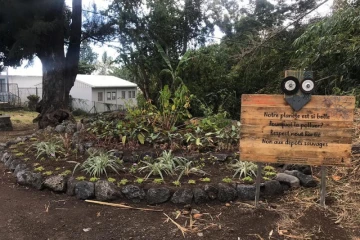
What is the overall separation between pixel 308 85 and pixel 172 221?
1.77 metres

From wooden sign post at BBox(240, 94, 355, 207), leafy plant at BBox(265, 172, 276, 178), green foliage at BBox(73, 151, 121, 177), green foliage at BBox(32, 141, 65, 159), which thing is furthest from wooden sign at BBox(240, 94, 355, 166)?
green foliage at BBox(32, 141, 65, 159)

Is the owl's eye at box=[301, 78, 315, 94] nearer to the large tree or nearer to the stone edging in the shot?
the stone edging

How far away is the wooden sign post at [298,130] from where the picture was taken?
9.75 feet

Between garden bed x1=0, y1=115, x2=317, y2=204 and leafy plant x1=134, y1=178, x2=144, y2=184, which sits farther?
leafy plant x1=134, y1=178, x2=144, y2=184

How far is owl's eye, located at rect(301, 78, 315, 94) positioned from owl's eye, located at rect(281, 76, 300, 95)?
5cm

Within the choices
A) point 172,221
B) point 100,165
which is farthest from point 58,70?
point 172,221

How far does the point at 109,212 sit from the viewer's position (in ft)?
10.6

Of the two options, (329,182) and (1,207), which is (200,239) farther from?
(1,207)

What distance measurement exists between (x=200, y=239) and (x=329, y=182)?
6.09 ft

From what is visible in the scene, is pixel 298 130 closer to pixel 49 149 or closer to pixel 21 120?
pixel 49 149

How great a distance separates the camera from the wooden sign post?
297cm

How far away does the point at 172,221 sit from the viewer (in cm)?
301

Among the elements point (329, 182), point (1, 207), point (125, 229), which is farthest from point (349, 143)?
point (1, 207)

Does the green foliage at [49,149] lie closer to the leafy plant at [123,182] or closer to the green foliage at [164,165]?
the green foliage at [164,165]
